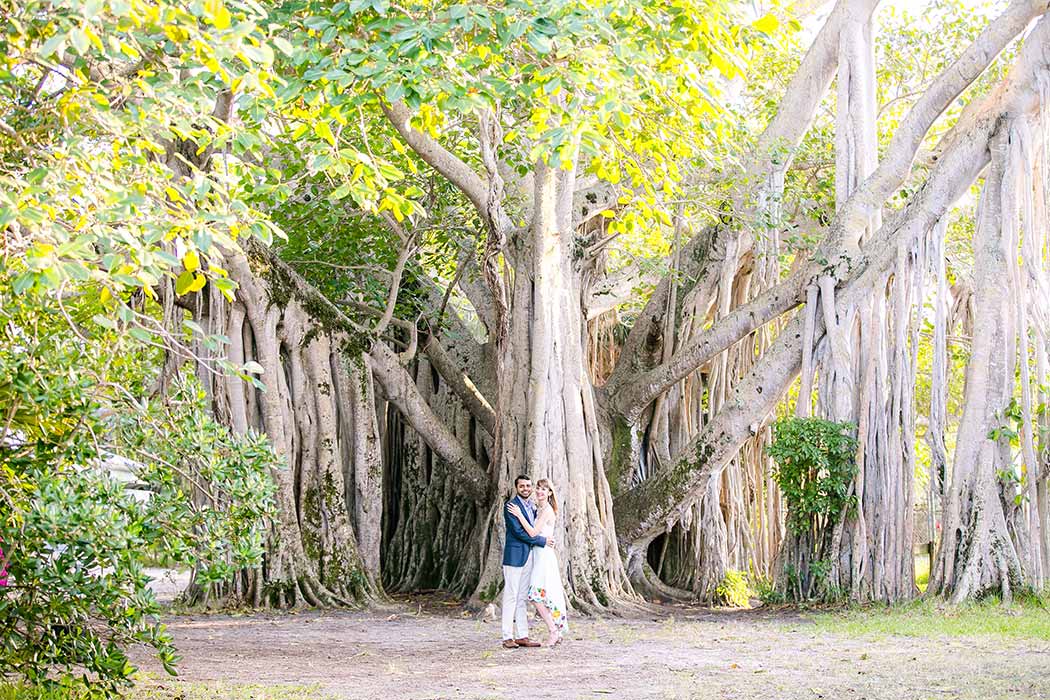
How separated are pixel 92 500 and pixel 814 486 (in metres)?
6.25

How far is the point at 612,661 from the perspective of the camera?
21.5 ft

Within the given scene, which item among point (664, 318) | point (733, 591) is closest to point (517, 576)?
point (733, 591)

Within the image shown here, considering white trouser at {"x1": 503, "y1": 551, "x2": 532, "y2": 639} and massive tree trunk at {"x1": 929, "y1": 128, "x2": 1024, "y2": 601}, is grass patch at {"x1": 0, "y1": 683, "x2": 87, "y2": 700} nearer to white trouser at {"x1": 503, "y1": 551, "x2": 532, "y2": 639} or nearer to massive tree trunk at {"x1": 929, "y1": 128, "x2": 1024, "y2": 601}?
white trouser at {"x1": 503, "y1": 551, "x2": 532, "y2": 639}

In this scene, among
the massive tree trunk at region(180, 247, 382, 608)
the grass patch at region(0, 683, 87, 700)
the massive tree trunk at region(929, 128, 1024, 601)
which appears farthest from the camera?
the massive tree trunk at region(180, 247, 382, 608)

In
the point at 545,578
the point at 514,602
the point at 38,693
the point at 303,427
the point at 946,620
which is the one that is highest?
the point at 303,427

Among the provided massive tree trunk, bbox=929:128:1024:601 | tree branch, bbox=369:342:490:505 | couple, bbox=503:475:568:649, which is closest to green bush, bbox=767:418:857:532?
massive tree trunk, bbox=929:128:1024:601

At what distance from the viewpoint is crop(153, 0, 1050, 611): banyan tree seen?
342 inches

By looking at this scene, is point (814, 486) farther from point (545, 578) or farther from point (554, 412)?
point (545, 578)

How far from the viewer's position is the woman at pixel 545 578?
7.20 m

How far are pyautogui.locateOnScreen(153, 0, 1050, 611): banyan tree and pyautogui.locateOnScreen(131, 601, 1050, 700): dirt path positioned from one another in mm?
1220

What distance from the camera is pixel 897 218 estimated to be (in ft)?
31.3

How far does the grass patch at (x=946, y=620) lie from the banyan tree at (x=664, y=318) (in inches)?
9.7

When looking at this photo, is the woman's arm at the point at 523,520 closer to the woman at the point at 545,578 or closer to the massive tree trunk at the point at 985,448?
the woman at the point at 545,578

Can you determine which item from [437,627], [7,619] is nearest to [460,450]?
[437,627]
